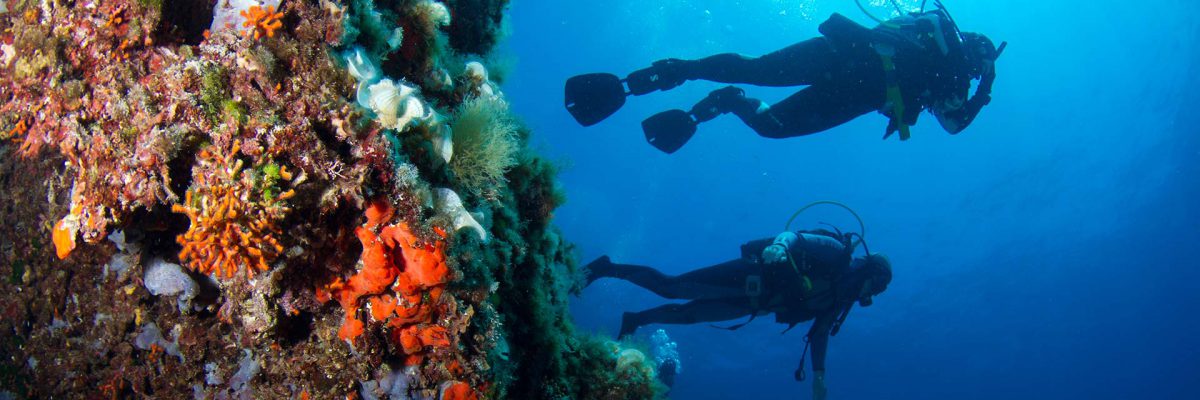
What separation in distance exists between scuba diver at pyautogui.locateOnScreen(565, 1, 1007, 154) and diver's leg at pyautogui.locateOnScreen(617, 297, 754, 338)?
114 inches

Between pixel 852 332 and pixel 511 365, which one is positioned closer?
pixel 511 365

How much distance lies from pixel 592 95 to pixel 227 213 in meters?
4.28

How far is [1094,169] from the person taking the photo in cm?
4056

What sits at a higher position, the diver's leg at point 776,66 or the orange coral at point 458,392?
the diver's leg at point 776,66

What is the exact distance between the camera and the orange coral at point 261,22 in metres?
1.75

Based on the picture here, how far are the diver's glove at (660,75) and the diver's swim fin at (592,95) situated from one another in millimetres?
369

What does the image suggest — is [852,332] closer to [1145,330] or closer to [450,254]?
[1145,330]

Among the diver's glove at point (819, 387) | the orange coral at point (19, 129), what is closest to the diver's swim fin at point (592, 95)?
the orange coral at point (19, 129)

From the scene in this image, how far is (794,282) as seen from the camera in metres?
7.63

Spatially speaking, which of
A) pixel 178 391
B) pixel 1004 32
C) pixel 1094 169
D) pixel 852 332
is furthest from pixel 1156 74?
pixel 178 391

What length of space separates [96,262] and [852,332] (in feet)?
159

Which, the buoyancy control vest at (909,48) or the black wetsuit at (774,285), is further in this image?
the black wetsuit at (774,285)

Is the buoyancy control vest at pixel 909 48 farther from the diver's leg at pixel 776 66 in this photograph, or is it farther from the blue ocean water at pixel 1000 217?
the blue ocean water at pixel 1000 217

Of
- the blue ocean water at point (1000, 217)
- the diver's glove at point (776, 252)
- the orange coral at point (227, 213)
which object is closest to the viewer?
the orange coral at point (227, 213)
